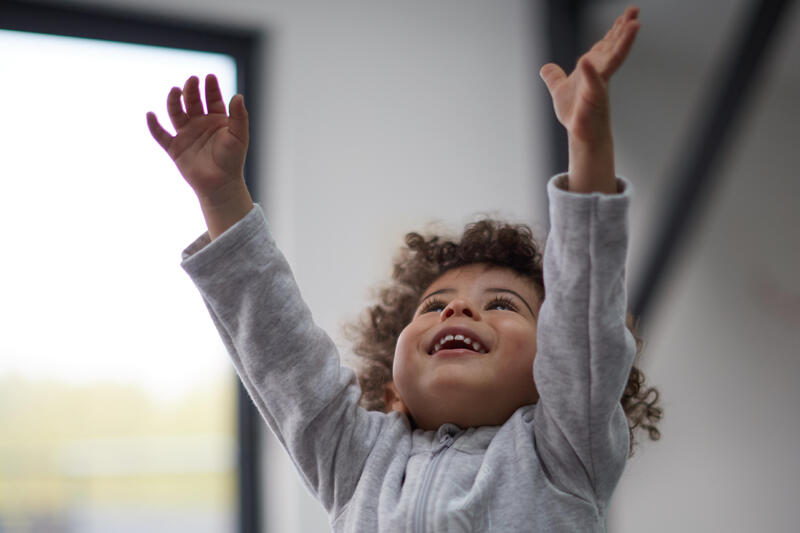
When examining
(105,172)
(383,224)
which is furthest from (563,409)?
(105,172)

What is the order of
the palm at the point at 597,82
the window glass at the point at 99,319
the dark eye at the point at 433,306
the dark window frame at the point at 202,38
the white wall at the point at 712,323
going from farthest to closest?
the white wall at the point at 712,323
the dark window frame at the point at 202,38
the window glass at the point at 99,319
the dark eye at the point at 433,306
the palm at the point at 597,82

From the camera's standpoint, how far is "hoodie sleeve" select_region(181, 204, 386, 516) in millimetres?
757

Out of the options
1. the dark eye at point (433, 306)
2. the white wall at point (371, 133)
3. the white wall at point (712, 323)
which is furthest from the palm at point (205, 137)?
the white wall at point (712, 323)

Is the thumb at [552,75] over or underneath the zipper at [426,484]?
over

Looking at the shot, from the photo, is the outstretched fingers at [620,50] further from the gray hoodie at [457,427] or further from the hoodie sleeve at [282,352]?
the hoodie sleeve at [282,352]

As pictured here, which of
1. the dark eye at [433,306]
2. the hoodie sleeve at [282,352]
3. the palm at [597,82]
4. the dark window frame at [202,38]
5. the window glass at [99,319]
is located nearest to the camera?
the palm at [597,82]

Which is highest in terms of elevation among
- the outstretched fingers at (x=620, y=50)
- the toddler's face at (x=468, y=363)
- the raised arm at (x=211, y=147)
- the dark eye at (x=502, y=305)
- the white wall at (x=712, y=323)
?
the outstretched fingers at (x=620, y=50)

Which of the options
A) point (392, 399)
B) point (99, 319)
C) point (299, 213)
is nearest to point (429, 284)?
point (392, 399)

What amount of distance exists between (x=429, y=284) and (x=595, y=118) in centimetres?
42

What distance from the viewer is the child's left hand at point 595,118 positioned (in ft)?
2.15

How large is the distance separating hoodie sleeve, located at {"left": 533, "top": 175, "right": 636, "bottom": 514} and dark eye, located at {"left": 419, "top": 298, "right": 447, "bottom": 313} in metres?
0.16

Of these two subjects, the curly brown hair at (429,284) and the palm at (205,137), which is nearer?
the palm at (205,137)

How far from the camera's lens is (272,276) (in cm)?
77

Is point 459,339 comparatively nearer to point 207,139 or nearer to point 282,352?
point 282,352
